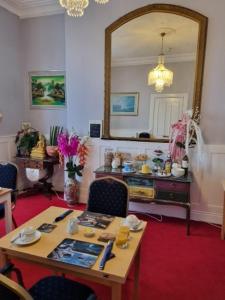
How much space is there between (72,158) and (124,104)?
1160 millimetres

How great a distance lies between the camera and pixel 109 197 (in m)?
1.99

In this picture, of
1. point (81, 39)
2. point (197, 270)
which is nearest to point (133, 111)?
point (81, 39)

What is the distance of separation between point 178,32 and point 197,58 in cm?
44

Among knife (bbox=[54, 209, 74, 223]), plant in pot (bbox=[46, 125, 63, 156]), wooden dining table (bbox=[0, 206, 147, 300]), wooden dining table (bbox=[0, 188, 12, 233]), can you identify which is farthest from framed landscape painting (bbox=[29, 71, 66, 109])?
wooden dining table (bbox=[0, 206, 147, 300])

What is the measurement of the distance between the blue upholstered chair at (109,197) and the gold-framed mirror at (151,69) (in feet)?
4.77

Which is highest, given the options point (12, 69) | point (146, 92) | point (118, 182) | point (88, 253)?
point (12, 69)

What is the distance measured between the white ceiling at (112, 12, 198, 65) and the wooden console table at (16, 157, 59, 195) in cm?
190

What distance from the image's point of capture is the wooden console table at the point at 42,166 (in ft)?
12.4

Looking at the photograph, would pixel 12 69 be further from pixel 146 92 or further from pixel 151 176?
pixel 151 176

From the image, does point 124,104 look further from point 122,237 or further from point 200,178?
point 122,237

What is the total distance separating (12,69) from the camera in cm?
393

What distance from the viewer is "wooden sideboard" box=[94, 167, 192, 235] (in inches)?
110

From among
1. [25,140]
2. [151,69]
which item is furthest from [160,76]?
[25,140]

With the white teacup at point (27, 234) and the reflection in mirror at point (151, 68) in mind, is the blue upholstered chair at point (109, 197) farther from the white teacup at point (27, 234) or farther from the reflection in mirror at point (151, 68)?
the reflection in mirror at point (151, 68)
